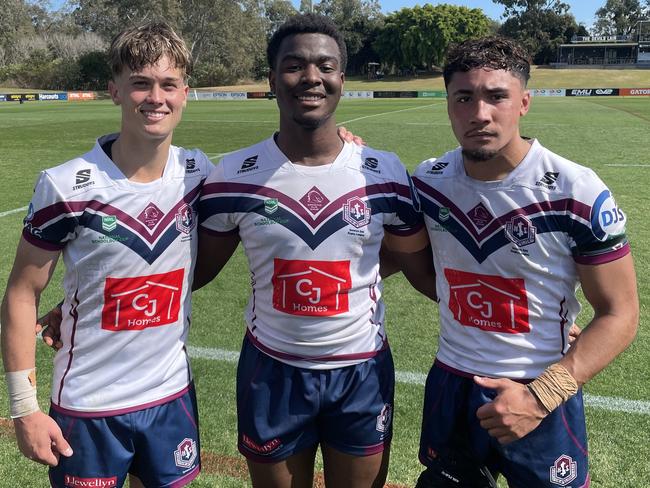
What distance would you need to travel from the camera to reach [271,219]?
2.35 m

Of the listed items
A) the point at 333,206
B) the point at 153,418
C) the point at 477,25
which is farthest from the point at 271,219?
the point at 477,25

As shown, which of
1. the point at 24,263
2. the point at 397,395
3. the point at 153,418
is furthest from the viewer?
the point at 397,395

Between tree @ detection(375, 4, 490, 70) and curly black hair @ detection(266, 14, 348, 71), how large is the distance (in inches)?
3013

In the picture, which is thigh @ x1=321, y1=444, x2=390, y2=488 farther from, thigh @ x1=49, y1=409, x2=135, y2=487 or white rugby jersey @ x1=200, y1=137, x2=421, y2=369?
thigh @ x1=49, y1=409, x2=135, y2=487

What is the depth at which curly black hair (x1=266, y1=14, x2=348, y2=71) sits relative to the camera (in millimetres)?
2391

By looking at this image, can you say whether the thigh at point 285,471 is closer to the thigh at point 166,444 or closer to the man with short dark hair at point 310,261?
the man with short dark hair at point 310,261

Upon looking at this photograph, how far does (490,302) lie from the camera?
7.38 ft

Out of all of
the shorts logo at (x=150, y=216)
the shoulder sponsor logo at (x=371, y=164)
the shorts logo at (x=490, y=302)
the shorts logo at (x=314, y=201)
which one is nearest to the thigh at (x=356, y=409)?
the shorts logo at (x=490, y=302)

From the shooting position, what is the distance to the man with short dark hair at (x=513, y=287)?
6.76 ft

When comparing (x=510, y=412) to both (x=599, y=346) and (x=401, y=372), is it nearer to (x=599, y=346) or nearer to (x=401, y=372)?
(x=599, y=346)

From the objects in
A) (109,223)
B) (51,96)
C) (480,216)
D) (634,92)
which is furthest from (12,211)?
(634,92)

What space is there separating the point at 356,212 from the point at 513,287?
66 cm

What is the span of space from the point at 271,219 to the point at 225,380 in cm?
202

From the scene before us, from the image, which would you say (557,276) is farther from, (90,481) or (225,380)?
(225,380)
